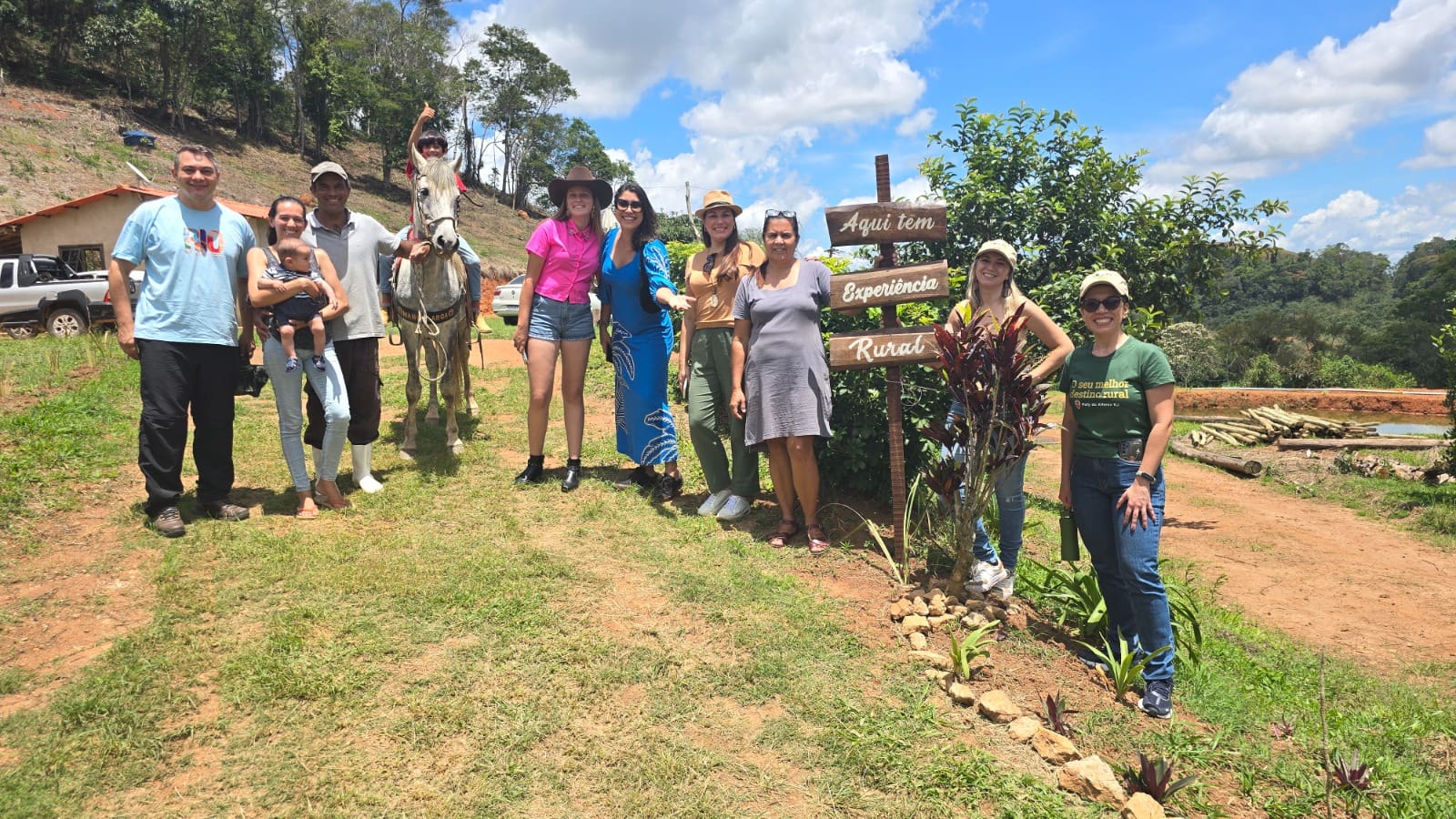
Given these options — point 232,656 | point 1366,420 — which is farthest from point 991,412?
point 1366,420

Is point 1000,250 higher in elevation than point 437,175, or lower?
lower

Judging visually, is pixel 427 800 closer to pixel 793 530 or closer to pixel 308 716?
pixel 308 716

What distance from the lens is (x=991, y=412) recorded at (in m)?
3.72

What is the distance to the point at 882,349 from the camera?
4391 mm

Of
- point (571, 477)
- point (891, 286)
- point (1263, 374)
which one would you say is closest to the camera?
point (891, 286)

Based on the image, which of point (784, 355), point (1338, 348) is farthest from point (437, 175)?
point (1338, 348)

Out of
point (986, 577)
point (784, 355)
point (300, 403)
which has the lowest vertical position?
point (986, 577)

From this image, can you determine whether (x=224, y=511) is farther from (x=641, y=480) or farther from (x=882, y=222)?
(x=882, y=222)

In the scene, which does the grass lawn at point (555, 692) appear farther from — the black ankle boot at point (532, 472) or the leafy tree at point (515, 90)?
the leafy tree at point (515, 90)

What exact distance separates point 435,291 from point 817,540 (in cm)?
381

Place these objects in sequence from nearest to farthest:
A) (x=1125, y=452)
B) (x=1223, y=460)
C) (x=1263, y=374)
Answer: (x=1125, y=452) → (x=1223, y=460) → (x=1263, y=374)

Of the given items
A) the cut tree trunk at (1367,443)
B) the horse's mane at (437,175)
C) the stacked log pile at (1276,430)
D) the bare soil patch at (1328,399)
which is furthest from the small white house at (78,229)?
the bare soil patch at (1328,399)

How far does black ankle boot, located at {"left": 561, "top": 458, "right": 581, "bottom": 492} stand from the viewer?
18.0ft

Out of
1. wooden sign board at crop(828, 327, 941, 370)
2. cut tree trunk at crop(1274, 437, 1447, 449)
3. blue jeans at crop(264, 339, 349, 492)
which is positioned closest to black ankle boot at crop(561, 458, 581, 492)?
blue jeans at crop(264, 339, 349, 492)
